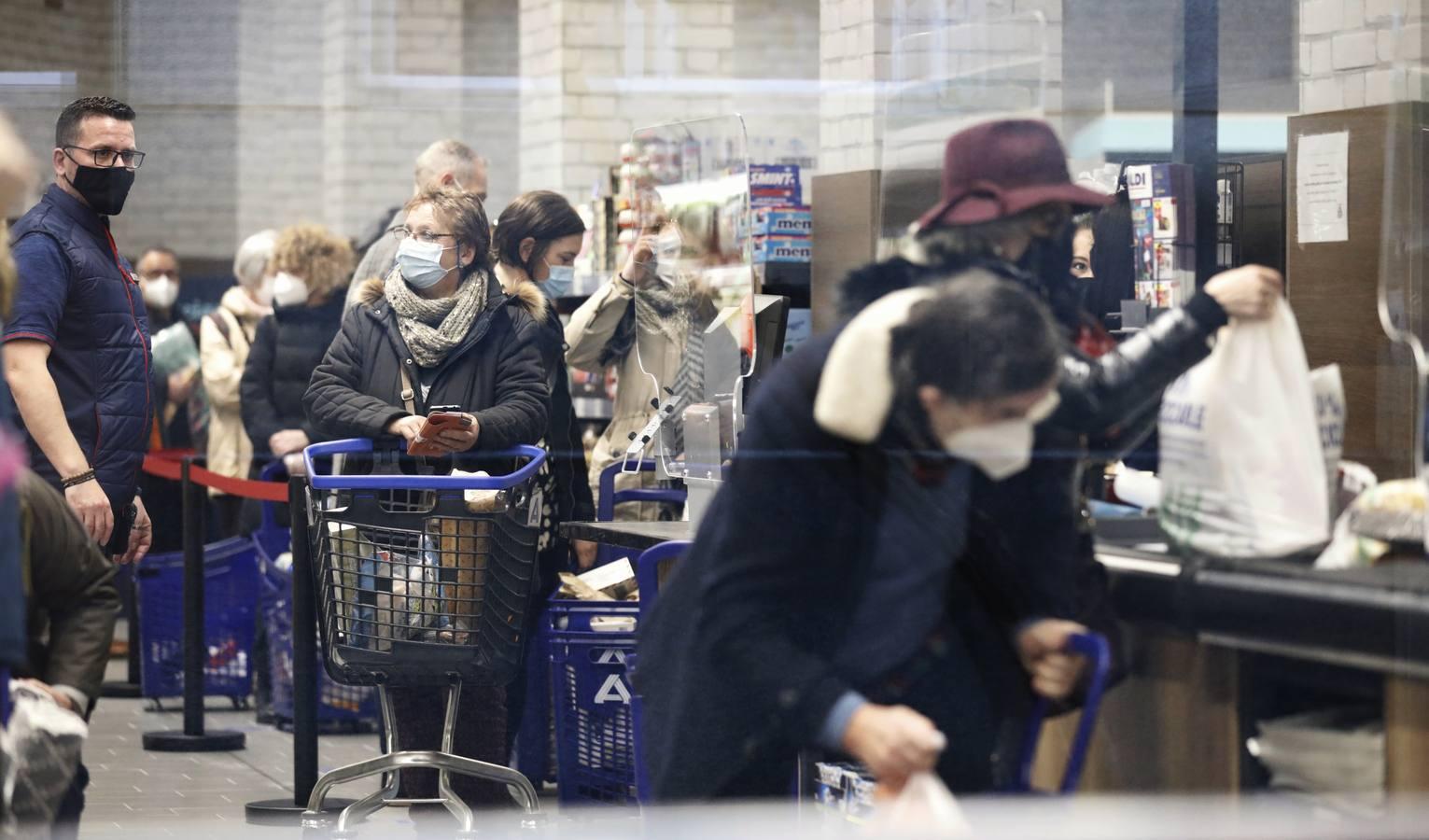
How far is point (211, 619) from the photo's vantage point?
6.28m

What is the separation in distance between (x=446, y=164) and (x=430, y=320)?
96cm

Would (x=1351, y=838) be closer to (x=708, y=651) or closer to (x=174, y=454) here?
(x=708, y=651)

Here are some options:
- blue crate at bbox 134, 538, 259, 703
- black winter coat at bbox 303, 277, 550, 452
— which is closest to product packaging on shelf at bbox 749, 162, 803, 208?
black winter coat at bbox 303, 277, 550, 452

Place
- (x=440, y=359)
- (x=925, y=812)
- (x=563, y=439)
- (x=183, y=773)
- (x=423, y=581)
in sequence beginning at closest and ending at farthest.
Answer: (x=925, y=812)
(x=423, y=581)
(x=440, y=359)
(x=563, y=439)
(x=183, y=773)

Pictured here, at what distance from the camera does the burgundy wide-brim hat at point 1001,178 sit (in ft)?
7.72

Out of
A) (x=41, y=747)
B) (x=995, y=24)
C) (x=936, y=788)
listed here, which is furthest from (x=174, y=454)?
(x=936, y=788)

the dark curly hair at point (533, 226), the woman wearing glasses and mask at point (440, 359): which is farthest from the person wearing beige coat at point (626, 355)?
the woman wearing glasses and mask at point (440, 359)

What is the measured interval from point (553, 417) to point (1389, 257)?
2348mm

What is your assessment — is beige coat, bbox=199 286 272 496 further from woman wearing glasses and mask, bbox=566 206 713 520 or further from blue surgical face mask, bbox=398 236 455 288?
blue surgical face mask, bbox=398 236 455 288

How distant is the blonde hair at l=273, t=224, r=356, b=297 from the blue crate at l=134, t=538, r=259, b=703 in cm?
85

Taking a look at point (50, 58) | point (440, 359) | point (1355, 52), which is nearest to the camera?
point (1355, 52)

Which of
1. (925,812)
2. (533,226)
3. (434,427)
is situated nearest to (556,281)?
(533,226)

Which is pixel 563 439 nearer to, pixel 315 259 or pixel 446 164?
pixel 446 164

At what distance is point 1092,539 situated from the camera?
7.87ft
